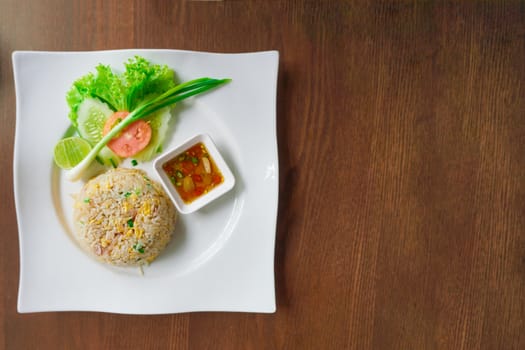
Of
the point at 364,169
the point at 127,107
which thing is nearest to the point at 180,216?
the point at 127,107

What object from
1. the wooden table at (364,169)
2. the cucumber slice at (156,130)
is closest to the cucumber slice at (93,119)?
the cucumber slice at (156,130)

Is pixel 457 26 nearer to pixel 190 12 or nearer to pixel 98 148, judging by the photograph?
pixel 190 12

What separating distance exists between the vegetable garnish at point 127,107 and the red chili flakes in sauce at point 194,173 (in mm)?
120

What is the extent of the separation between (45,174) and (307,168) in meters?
1.08

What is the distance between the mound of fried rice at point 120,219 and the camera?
67.2 inches

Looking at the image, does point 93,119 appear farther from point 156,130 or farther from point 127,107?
point 156,130

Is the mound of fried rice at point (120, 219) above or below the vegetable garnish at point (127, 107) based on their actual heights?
below

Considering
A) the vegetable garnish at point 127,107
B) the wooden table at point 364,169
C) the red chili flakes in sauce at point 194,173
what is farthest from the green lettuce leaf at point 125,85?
the red chili flakes in sauce at point 194,173

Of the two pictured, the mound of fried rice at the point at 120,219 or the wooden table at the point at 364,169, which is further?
the wooden table at the point at 364,169

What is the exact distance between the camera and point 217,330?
188cm

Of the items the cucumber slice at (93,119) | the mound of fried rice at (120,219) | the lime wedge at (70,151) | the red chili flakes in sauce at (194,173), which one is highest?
the cucumber slice at (93,119)

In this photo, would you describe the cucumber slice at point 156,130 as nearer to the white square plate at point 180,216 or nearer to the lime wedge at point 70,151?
the white square plate at point 180,216

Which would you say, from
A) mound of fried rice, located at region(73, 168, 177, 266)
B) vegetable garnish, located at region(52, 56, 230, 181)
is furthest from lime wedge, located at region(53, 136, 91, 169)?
mound of fried rice, located at region(73, 168, 177, 266)

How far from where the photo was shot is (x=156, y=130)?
5.83 ft
